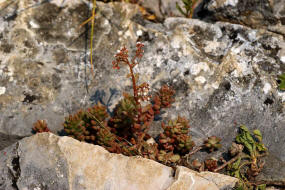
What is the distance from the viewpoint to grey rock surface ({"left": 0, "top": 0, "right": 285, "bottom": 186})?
4.33 metres

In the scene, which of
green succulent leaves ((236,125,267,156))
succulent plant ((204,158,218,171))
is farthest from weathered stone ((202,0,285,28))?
succulent plant ((204,158,218,171))

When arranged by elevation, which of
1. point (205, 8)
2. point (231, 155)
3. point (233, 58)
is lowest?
point (231, 155)

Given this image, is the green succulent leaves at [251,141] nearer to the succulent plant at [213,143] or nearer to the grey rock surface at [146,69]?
the grey rock surface at [146,69]

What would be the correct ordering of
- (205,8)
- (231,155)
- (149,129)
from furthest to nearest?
(205,8) < (149,129) < (231,155)

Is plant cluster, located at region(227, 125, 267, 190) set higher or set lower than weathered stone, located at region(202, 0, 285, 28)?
lower

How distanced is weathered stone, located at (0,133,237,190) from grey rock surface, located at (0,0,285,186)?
75 centimetres

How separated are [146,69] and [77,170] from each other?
70.7 inches

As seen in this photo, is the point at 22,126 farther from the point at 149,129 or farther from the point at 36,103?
the point at 149,129

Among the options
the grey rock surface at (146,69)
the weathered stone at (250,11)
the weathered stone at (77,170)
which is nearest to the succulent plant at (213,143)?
the grey rock surface at (146,69)

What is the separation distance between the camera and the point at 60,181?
352 centimetres

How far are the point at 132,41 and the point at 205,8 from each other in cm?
148

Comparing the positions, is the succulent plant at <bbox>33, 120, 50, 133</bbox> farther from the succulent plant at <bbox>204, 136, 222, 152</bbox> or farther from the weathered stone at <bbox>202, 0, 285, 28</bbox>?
the weathered stone at <bbox>202, 0, 285, 28</bbox>

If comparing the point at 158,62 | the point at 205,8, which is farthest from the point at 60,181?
the point at 205,8

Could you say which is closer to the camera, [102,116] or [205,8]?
[102,116]
